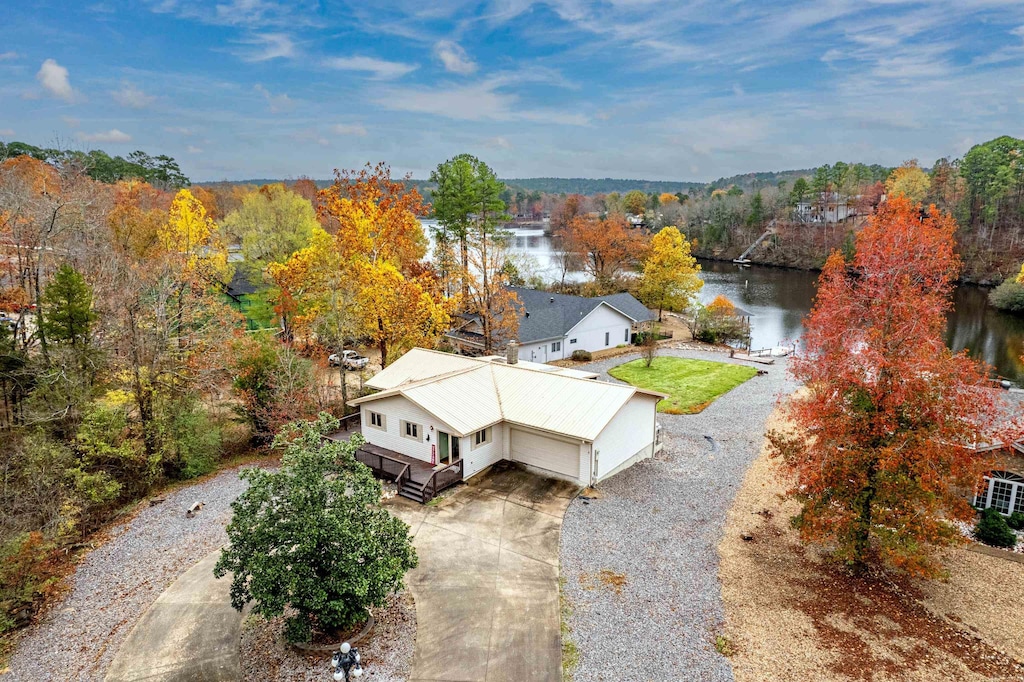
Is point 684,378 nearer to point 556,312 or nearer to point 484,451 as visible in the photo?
point 556,312

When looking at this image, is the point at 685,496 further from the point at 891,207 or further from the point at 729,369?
the point at 729,369

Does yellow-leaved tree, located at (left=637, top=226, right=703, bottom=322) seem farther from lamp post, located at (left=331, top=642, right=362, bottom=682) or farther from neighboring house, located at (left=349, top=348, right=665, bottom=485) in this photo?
lamp post, located at (left=331, top=642, right=362, bottom=682)

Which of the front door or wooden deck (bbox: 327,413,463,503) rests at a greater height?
the front door

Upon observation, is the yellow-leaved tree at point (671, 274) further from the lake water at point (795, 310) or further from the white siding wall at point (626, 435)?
the white siding wall at point (626, 435)

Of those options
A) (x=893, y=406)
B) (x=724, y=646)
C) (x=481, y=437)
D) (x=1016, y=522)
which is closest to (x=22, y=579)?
(x=481, y=437)

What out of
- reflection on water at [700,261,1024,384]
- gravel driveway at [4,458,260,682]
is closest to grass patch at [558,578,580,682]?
gravel driveway at [4,458,260,682]

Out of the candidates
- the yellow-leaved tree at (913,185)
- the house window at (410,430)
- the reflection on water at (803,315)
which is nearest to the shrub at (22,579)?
the house window at (410,430)
